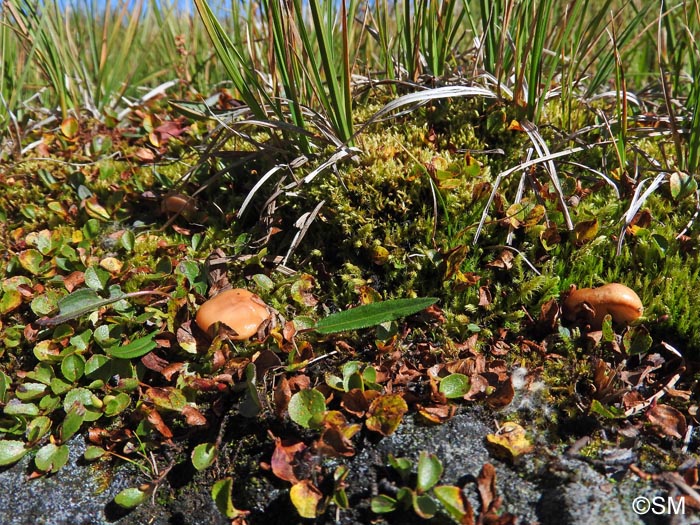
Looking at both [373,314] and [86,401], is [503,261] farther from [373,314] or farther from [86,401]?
[86,401]

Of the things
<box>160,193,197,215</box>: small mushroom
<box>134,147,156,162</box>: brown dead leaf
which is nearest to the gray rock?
<box>160,193,197,215</box>: small mushroom

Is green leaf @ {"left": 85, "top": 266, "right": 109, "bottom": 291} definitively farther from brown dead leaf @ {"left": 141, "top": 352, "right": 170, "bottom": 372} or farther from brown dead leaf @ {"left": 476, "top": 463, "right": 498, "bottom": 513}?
brown dead leaf @ {"left": 476, "top": 463, "right": 498, "bottom": 513}

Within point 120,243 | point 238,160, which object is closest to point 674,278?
point 238,160

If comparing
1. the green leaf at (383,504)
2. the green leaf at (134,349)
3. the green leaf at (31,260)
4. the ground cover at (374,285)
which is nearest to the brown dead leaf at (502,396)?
the ground cover at (374,285)

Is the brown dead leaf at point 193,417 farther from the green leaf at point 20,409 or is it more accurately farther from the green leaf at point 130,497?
the green leaf at point 20,409

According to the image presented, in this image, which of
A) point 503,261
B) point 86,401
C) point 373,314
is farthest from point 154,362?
point 503,261

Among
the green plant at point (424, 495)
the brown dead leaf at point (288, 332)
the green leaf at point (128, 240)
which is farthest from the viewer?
the green leaf at point (128, 240)

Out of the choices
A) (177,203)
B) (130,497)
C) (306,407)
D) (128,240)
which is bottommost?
(130,497)
